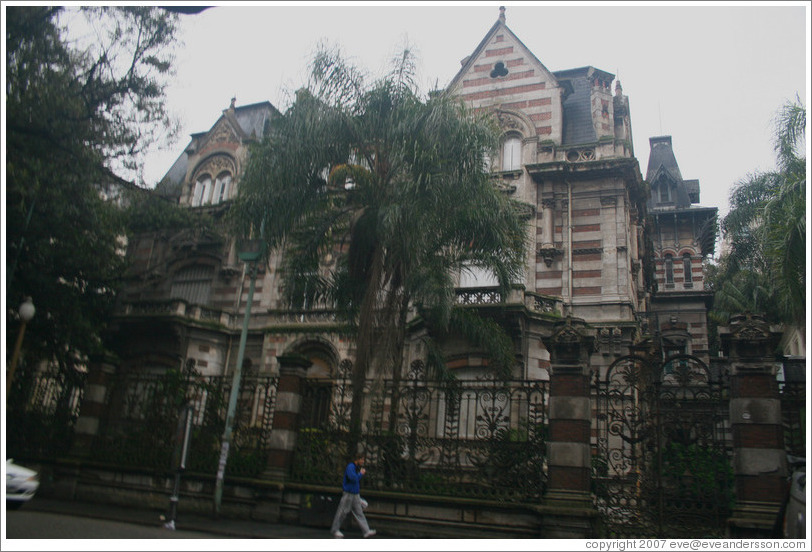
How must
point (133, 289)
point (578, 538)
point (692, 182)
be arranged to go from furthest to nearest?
point (692, 182) → point (133, 289) → point (578, 538)

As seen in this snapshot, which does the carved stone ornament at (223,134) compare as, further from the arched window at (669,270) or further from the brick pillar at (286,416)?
the arched window at (669,270)

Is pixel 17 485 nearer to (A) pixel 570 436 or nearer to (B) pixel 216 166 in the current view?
(A) pixel 570 436

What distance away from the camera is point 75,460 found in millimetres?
14180

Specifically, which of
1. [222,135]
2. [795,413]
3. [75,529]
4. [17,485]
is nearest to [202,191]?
[222,135]

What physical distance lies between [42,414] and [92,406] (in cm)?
195

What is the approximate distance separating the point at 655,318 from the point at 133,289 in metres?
24.5

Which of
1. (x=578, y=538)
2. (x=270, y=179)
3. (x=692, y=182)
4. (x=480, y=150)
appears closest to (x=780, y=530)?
(x=578, y=538)

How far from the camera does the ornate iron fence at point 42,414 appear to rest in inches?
588

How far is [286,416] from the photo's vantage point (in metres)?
12.5

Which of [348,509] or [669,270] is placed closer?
[348,509]

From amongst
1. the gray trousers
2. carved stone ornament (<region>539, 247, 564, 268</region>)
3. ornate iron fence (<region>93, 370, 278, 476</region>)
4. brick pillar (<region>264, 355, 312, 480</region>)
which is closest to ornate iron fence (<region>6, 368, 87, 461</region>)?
ornate iron fence (<region>93, 370, 278, 476</region>)

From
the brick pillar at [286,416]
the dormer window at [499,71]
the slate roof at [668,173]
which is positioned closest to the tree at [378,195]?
the brick pillar at [286,416]

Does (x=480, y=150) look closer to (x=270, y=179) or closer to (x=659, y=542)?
(x=270, y=179)

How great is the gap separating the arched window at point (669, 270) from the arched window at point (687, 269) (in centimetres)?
67
